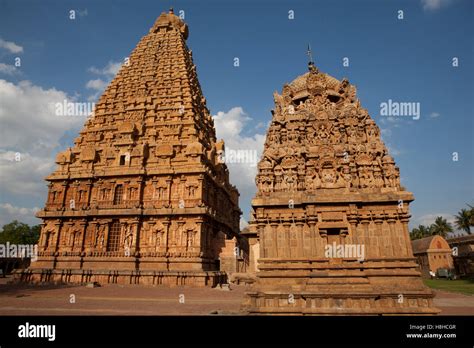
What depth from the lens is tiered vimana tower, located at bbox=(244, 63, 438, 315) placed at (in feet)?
35.6

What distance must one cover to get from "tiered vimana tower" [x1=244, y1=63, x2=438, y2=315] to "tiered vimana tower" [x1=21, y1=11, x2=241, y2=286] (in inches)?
469

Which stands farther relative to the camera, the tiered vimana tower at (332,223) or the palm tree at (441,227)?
the palm tree at (441,227)

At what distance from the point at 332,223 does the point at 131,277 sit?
57.4ft

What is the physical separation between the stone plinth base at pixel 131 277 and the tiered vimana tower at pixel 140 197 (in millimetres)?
77

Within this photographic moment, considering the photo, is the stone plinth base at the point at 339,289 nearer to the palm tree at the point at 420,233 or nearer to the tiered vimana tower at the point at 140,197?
the tiered vimana tower at the point at 140,197

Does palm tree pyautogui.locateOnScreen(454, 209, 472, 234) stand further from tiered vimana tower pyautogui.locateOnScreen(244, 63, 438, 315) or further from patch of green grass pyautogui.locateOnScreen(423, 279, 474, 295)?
tiered vimana tower pyautogui.locateOnScreen(244, 63, 438, 315)

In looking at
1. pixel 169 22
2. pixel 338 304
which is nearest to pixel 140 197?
pixel 338 304

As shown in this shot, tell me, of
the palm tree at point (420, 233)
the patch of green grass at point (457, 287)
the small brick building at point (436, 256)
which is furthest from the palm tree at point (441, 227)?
the patch of green grass at point (457, 287)

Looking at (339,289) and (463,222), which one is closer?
(339,289)

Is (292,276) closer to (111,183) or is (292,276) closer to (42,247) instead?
(111,183)

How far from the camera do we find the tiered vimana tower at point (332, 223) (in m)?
10.8

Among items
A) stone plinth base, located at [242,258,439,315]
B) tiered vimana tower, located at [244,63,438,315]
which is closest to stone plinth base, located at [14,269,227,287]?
tiered vimana tower, located at [244,63,438,315]

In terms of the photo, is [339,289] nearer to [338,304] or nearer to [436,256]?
[338,304]

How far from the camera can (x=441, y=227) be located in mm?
60969
